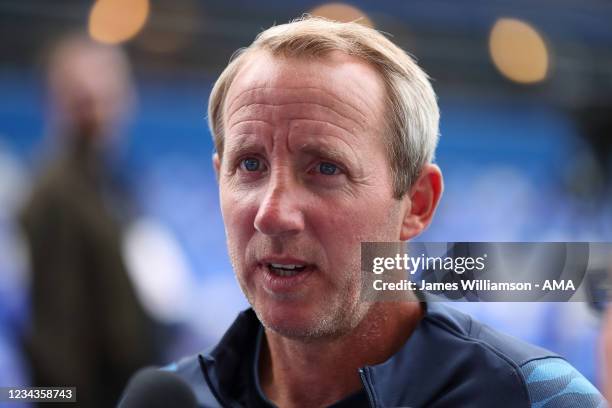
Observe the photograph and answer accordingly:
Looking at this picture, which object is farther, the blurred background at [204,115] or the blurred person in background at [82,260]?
the blurred background at [204,115]

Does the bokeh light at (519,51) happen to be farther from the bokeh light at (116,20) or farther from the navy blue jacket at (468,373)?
the navy blue jacket at (468,373)

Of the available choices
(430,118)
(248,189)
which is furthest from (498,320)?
(248,189)

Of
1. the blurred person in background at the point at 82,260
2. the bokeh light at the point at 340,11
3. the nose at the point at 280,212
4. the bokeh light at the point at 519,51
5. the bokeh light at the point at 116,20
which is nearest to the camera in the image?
the nose at the point at 280,212

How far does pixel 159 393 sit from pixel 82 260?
61 centimetres

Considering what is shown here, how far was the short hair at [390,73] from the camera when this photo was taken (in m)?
0.93

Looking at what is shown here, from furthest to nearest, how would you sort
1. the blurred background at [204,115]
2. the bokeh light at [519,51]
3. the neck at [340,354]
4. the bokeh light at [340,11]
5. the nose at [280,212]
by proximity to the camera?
the bokeh light at [519,51] < the blurred background at [204,115] < the bokeh light at [340,11] < the neck at [340,354] < the nose at [280,212]

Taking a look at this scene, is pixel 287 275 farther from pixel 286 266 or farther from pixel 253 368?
pixel 253 368

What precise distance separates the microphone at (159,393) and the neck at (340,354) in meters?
0.15

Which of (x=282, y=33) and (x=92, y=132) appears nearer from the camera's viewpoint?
(x=282, y=33)

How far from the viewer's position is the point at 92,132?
5.11 feet

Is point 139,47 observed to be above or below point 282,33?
above

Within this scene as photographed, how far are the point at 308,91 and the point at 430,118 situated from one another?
19 centimetres

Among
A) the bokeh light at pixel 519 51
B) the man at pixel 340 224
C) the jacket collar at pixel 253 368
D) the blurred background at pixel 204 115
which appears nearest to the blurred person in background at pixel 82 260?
the blurred background at pixel 204 115

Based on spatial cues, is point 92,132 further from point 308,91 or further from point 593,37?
point 593,37
